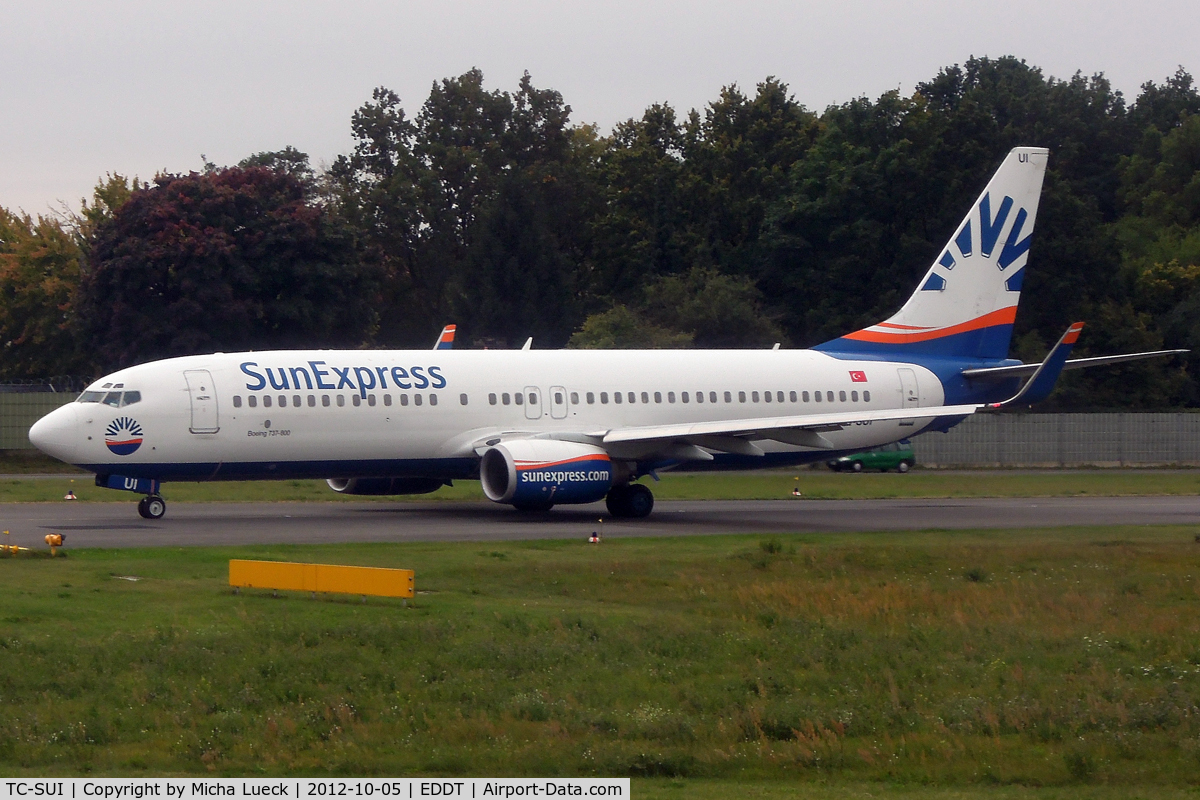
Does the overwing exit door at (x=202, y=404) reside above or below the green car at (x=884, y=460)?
above

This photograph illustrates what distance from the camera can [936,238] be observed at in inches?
2953

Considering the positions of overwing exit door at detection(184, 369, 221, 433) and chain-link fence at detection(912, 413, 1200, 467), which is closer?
overwing exit door at detection(184, 369, 221, 433)

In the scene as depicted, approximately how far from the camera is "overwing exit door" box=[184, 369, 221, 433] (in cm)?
3092

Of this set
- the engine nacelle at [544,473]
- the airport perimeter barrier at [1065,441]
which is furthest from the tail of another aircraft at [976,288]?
the airport perimeter barrier at [1065,441]

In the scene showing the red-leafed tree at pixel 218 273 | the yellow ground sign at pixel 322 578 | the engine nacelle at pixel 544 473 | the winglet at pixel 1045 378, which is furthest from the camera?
the red-leafed tree at pixel 218 273

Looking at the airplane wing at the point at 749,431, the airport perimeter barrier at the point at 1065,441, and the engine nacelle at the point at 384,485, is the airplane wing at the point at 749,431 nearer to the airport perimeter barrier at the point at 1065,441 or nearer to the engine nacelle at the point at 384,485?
the engine nacelle at the point at 384,485

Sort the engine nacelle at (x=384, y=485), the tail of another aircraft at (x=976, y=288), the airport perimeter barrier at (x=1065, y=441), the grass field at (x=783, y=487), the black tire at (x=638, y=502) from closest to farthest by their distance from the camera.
A: the black tire at (x=638, y=502), the engine nacelle at (x=384, y=485), the tail of another aircraft at (x=976, y=288), the grass field at (x=783, y=487), the airport perimeter barrier at (x=1065, y=441)

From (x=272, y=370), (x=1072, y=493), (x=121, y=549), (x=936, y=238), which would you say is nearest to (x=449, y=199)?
(x=936, y=238)

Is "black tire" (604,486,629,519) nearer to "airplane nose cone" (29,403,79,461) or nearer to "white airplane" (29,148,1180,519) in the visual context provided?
"white airplane" (29,148,1180,519)

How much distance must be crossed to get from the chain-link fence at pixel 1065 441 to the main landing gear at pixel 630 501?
2747 centimetres

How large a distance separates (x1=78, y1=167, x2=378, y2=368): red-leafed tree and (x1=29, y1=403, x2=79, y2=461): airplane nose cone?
1264 inches

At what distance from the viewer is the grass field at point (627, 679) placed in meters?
12.9
